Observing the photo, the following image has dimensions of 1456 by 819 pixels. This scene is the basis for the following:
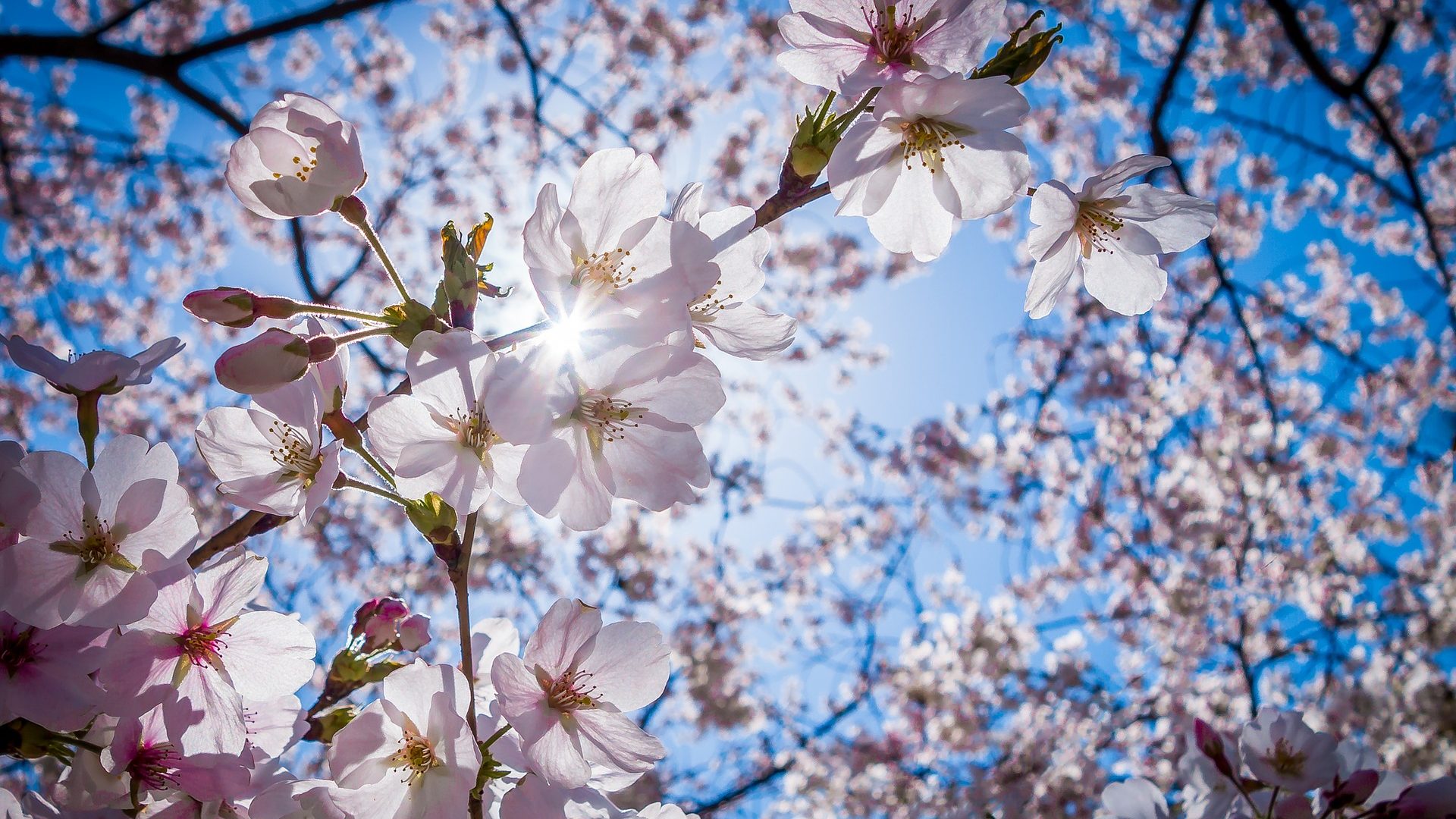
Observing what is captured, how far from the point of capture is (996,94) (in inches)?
40.0

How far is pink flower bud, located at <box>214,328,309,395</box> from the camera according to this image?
0.92m

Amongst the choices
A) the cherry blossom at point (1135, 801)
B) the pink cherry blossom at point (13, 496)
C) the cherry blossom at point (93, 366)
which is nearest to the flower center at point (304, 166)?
the cherry blossom at point (93, 366)

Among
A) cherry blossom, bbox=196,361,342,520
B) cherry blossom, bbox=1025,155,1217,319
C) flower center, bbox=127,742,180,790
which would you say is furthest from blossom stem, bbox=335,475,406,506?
cherry blossom, bbox=1025,155,1217,319

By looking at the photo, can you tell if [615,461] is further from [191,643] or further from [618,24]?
[618,24]

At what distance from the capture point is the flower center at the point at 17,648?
1.05 meters

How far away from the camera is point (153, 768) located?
43.8 inches

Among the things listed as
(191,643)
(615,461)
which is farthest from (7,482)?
(615,461)

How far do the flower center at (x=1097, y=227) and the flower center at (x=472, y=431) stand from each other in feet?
3.31

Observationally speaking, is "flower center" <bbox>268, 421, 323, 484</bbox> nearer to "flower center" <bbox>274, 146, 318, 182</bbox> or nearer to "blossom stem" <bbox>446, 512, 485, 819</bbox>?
"blossom stem" <bbox>446, 512, 485, 819</bbox>

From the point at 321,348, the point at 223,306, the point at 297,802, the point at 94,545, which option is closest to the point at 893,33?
the point at 321,348

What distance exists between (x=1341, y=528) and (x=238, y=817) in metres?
10.7

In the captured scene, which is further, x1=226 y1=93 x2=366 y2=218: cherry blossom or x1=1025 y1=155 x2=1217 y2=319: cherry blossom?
x1=1025 y1=155 x2=1217 y2=319: cherry blossom

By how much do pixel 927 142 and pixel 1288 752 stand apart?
167 cm

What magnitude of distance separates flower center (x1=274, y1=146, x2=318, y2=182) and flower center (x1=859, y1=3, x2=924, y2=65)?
0.81 meters
